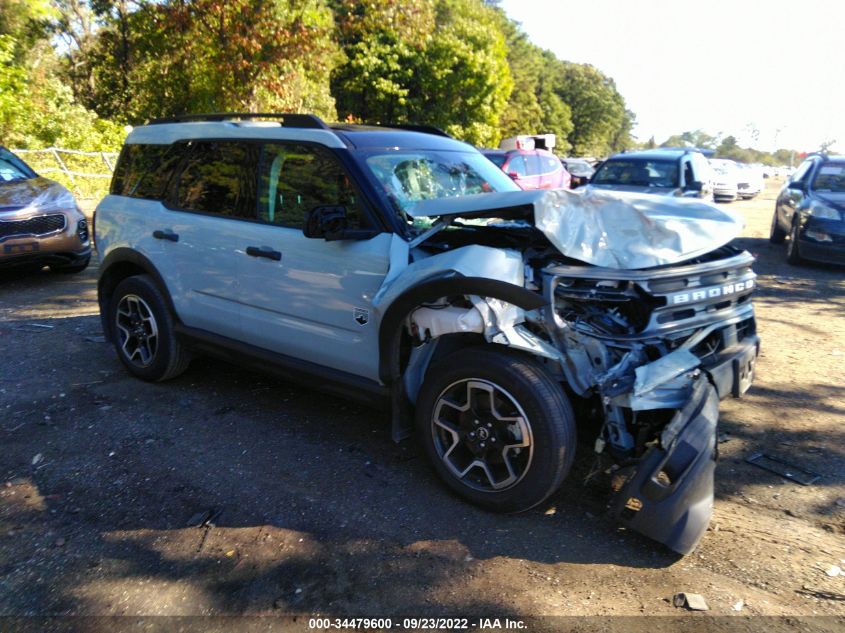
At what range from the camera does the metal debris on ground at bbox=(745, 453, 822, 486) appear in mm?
3705

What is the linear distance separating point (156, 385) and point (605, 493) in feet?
11.4

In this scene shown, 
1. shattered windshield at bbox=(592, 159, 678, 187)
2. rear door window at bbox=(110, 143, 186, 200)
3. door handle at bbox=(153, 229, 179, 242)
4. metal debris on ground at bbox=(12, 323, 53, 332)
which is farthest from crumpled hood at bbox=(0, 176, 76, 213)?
shattered windshield at bbox=(592, 159, 678, 187)

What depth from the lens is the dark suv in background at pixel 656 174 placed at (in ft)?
38.2

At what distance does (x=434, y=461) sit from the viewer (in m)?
3.54

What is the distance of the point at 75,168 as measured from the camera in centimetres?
1748

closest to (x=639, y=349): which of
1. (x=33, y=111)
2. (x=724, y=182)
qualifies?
(x=33, y=111)

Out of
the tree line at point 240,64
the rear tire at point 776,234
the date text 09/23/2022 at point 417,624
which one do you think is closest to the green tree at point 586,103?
the tree line at point 240,64

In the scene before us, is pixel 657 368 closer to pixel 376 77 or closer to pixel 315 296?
pixel 315 296

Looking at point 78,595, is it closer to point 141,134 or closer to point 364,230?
point 364,230

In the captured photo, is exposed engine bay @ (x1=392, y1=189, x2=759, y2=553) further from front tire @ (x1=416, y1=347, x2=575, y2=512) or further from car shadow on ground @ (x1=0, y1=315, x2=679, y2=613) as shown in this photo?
car shadow on ground @ (x1=0, y1=315, x2=679, y2=613)

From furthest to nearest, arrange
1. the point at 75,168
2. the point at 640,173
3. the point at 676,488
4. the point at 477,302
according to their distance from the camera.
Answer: the point at 75,168, the point at 640,173, the point at 477,302, the point at 676,488

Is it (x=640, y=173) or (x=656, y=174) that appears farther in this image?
(x=640, y=173)

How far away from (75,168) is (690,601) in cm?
1861

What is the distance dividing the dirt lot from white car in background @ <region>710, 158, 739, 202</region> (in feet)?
62.4
